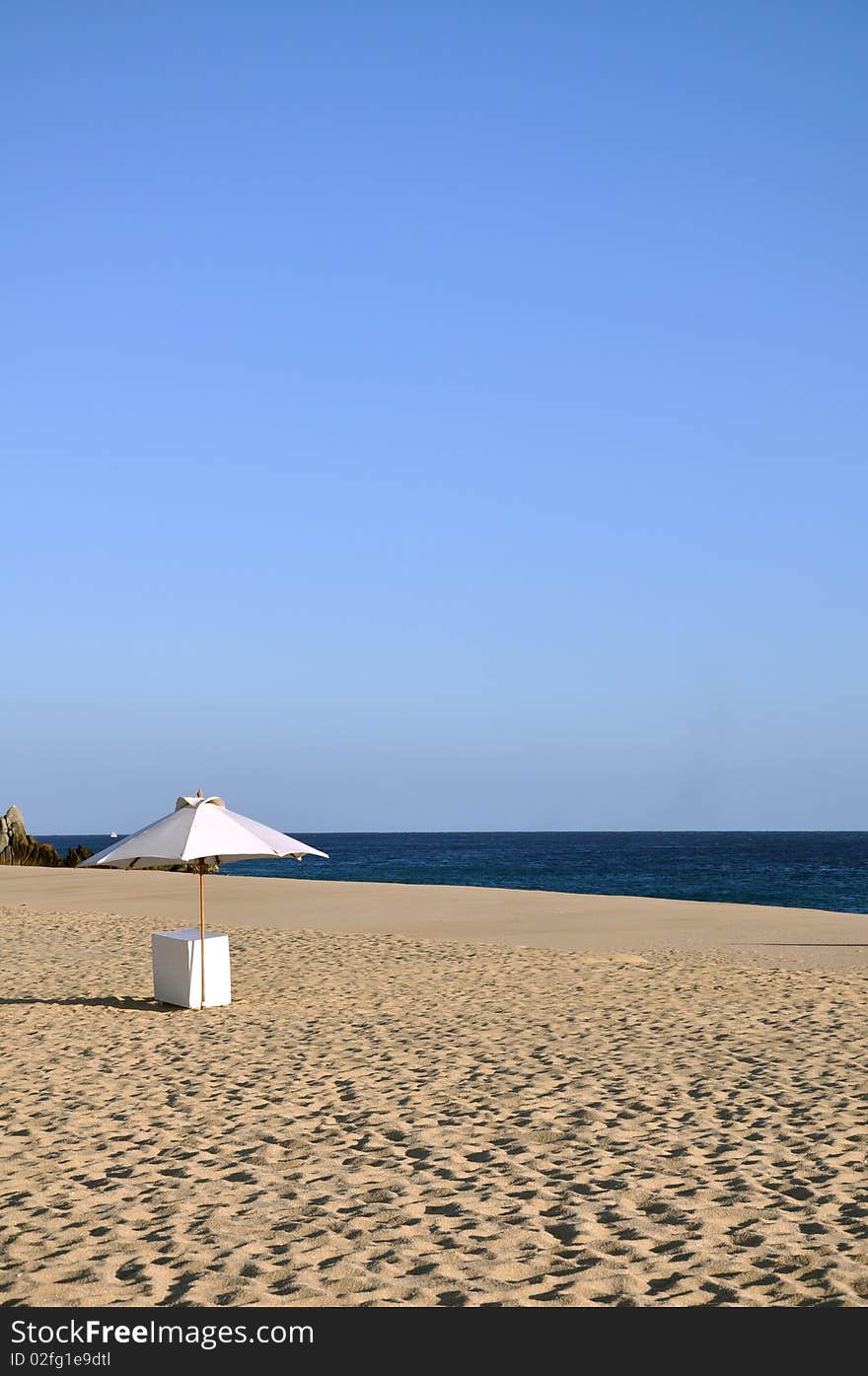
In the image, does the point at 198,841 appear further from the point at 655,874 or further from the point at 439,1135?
the point at 655,874

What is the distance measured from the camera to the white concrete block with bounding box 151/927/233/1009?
1390 centimetres

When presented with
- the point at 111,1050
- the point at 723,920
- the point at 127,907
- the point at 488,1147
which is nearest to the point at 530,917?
the point at 723,920

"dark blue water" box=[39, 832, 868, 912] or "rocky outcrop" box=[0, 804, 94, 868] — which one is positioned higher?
"rocky outcrop" box=[0, 804, 94, 868]

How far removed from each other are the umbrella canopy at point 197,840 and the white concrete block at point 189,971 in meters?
0.95

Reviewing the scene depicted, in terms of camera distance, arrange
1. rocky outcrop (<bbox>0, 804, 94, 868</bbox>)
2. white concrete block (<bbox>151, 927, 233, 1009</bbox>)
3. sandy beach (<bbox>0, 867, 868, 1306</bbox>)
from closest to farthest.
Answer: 1. sandy beach (<bbox>0, 867, 868, 1306</bbox>)
2. white concrete block (<bbox>151, 927, 233, 1009</bbox>)
3. rocky outcrop (<bbox>0, 804, 94, 868</bbox>)

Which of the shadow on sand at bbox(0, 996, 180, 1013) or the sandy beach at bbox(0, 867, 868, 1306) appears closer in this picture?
the sandy beach at bbox(0, 867, 868, 1306)

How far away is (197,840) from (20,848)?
53.8 metres

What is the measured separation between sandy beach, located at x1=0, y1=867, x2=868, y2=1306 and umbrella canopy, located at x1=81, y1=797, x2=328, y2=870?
5.80 ft

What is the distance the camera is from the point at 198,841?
1359 centimetres

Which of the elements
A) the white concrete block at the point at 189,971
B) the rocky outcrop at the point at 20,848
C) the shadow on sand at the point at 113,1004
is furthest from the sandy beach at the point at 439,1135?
the rocky outcrop at the point at 20,848

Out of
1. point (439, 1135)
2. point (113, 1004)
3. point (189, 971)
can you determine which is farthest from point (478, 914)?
point (439, 1135)

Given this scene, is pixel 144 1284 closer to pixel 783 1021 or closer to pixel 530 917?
pixel 783 1021

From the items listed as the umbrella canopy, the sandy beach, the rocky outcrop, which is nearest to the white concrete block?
the sandy beach

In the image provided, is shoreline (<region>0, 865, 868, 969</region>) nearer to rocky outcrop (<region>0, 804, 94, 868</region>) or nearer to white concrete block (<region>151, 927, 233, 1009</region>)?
white concrete block (<region>151, 927, 233, 1009</region>)
